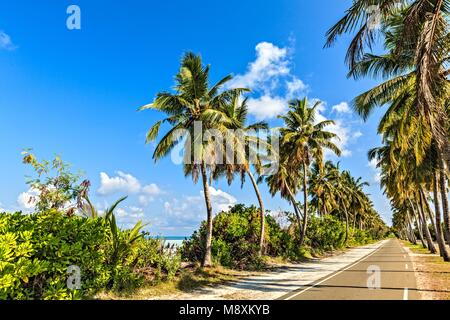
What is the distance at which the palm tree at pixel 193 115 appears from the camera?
16.2 metres

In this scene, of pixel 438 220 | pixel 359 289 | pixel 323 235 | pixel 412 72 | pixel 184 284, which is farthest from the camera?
pixel 323 235

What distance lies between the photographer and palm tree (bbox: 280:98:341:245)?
28000 millimetres

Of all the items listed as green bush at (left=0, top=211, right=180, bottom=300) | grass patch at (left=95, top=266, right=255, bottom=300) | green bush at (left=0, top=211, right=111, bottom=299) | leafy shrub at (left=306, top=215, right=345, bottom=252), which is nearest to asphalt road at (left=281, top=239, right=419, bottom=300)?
grass patch at (left=95, top=266, right=255, bottom=300)

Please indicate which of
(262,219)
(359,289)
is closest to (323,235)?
→ (262,219)

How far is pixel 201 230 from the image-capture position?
18.8 metres

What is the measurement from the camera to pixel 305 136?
2817 centimetres

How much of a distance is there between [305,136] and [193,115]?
1403 cm

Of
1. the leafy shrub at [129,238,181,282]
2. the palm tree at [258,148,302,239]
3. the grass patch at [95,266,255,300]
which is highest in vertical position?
→ the palm tree at [258,148,302,239]

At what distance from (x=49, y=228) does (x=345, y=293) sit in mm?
8857

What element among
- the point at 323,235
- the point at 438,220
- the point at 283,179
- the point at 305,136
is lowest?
the point at 323,235

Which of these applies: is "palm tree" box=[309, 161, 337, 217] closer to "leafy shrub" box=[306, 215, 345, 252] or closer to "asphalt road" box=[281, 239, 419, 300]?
"leafy shrub" box=[306, 215, 345, 252]

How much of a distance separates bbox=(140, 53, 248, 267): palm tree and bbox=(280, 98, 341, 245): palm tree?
11.9 metres

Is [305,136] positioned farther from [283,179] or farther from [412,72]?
[412,72]
